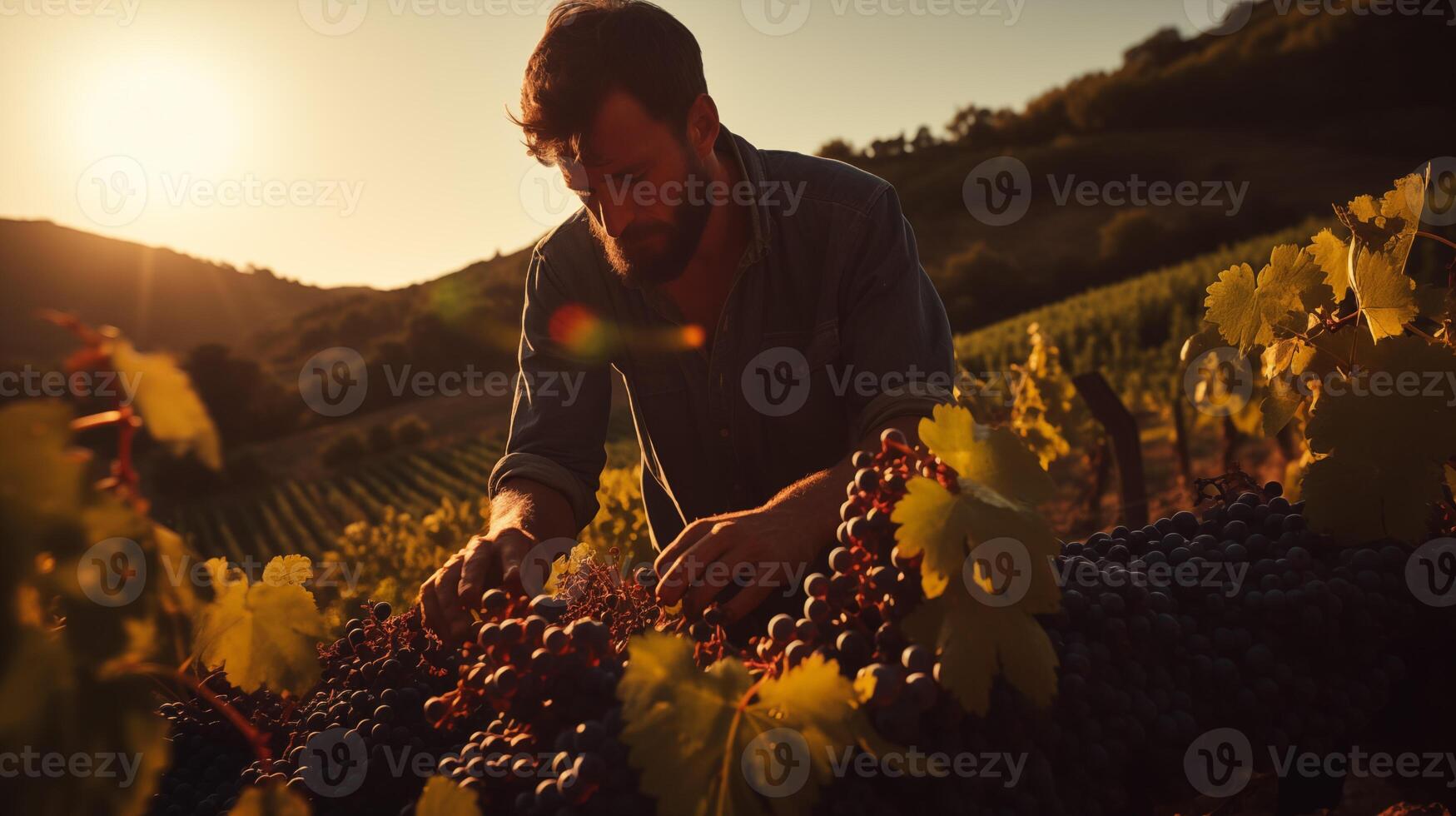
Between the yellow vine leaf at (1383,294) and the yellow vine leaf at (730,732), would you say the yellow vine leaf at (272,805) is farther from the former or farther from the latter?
the yellow vine leaf at (1383,294)

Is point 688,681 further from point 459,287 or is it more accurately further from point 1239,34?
point 1239,34

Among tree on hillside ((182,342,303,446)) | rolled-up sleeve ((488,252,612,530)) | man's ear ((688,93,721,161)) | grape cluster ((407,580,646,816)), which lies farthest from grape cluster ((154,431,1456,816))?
tree on hillside ((182,342,303,446))

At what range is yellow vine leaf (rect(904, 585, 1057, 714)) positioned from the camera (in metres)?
0.94

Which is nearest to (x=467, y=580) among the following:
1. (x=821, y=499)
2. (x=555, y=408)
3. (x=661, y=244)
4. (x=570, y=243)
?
(x=821, y=499)

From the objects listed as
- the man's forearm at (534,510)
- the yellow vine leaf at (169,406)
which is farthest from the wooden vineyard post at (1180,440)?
the yellow vine leaf at (169,406)

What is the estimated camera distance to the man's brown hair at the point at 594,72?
2572mm

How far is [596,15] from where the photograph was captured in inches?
105

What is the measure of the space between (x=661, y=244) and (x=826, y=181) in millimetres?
568

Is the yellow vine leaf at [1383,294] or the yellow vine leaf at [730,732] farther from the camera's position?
the yellow vine leaf at [1383,294]


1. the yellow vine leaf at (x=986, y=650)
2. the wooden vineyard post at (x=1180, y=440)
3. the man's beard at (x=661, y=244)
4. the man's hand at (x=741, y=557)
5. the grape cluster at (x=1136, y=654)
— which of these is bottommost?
the wooden vineyard post at (x=1180, y=440)

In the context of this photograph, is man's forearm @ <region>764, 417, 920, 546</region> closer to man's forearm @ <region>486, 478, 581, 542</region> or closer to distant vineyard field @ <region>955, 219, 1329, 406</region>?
man's forearm @ <region>486, 478, 581, 542</region>

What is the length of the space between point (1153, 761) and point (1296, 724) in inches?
8.5

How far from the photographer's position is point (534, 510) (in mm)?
2131

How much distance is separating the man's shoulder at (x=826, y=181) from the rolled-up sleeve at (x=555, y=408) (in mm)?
785
